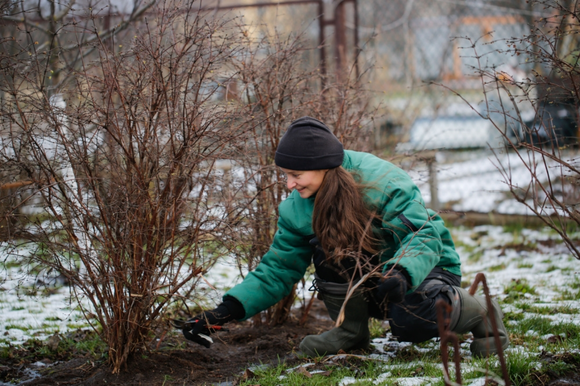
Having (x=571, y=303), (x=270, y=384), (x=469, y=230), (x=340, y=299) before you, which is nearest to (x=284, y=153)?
(x=340, y=299)

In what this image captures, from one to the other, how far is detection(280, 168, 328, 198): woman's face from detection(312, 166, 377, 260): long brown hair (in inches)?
1.1

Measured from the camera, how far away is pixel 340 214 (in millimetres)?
2299

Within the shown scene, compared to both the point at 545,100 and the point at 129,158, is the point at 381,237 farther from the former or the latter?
the point at 129,158

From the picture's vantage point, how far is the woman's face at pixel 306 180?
2.36 meters

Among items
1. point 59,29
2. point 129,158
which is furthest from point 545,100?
point 59,29

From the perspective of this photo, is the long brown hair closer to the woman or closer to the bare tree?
the woman

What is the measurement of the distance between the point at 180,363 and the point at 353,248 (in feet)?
3.28

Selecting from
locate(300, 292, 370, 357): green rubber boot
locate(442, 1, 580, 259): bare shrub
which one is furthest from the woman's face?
locate(442, 1, 580, 259): bare shrub

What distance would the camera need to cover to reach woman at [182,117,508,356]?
227 centimetres

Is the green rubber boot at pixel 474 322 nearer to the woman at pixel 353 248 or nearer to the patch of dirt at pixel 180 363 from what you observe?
the woman at pixel 353 248

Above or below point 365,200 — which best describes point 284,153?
above

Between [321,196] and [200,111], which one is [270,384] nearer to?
[321,196]

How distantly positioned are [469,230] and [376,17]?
2.84 m

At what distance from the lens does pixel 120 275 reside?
7.47 feet
